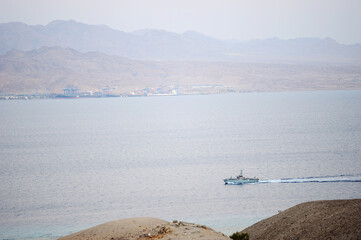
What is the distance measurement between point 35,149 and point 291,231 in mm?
61828

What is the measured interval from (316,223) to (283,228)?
1887mm

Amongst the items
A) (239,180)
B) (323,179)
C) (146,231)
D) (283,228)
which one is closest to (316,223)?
(283,228)

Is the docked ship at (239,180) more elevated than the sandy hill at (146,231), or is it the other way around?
the sandy hill at (146,231)

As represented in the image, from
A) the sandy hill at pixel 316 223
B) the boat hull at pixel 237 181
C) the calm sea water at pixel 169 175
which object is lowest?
the calm sea water at pixel 169 175

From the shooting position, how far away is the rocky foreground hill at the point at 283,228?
20656 mm

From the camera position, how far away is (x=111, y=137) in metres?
96.1

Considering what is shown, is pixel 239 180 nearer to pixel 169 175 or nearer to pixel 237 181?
pixel 237 181

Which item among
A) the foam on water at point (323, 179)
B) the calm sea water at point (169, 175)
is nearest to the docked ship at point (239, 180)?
the calm sea water at point (169, 175)

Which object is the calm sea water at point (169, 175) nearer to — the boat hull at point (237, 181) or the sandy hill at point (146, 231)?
the boat hull at point (237, 181)

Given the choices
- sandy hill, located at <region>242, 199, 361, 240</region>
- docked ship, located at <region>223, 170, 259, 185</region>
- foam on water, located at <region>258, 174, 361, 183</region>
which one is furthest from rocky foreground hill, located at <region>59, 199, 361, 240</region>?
foam on water, located at <region>258, 174, 361, 183</region>

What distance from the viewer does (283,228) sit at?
23.9 metres

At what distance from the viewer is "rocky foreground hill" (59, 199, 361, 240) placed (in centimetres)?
2066

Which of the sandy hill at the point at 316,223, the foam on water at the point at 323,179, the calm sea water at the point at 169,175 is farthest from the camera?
the foam on water at the point at 323,179

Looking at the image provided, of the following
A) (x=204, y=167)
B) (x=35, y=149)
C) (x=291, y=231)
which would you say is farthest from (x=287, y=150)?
(x=291, y=231)
